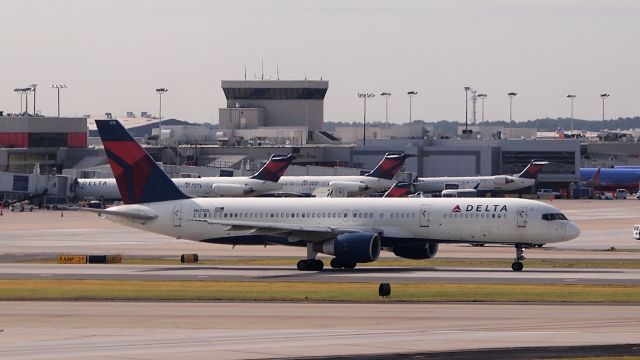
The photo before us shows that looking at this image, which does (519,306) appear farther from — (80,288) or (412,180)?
(412,180)

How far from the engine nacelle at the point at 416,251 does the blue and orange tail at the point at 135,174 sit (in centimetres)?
1417

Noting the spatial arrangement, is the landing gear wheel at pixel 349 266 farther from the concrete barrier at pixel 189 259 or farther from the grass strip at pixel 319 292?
the concrete barrier at pixel 189 259

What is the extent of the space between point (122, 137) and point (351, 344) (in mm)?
40818

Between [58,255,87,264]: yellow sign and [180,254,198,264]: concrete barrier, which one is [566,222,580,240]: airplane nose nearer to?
[180,254,198,264]: concrete barrier

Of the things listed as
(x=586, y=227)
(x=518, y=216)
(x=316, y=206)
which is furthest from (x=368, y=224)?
(x=586, y=227)

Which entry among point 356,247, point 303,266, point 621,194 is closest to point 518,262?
point 356,247

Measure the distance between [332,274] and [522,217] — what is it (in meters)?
11.2

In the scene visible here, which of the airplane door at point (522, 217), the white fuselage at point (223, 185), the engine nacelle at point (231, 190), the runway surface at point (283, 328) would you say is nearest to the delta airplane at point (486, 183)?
the white fuselage at point (223, 185)

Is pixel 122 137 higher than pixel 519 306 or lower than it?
higher

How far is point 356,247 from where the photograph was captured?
7131 centimetres

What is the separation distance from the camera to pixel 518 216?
71625 millimetres

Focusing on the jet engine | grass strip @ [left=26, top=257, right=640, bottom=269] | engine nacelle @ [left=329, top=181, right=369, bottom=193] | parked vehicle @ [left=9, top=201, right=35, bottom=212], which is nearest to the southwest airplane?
grass strip @ [left=26, top=257, right=640, bottom=269]

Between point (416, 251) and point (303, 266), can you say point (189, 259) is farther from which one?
point (416, 251)

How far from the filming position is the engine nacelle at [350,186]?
528ft
